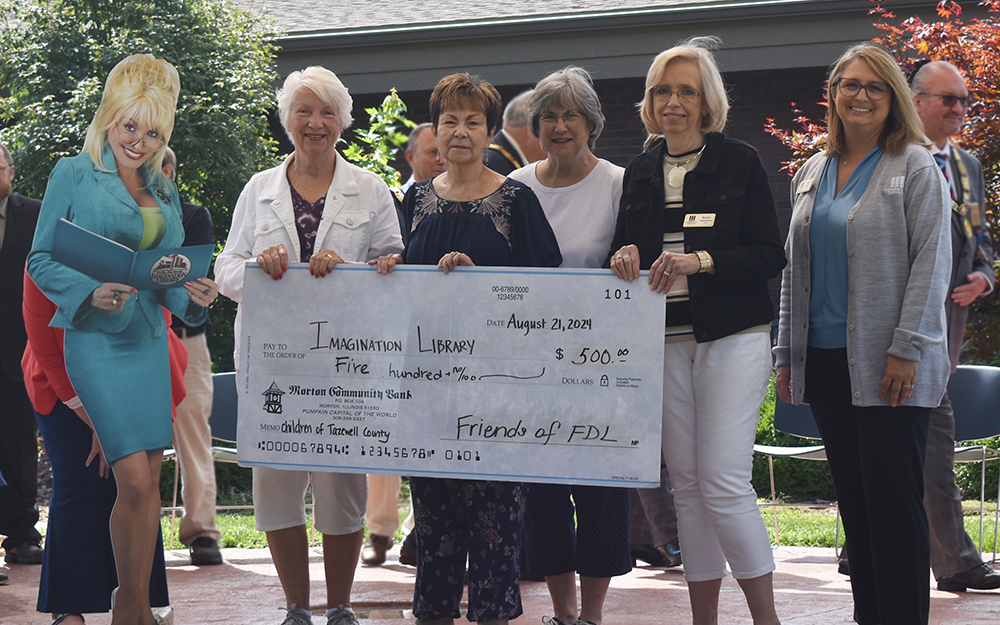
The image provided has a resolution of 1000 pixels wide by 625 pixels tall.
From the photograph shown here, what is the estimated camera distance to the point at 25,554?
5742 millimetres

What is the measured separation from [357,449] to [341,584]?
68cm

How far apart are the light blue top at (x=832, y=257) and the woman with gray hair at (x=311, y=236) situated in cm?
159

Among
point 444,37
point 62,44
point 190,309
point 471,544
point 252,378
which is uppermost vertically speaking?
point 444,37

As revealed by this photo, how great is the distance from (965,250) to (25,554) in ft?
17.1

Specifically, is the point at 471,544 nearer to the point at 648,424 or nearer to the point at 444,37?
the point at 648,424

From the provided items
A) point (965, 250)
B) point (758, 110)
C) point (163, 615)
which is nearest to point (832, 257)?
point (965, 250)

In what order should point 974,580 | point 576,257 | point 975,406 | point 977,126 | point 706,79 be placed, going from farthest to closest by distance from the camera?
point 977,126, point 975,406, point 974,580, point 576,257, point 706,79

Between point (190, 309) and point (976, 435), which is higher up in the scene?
point (190, 309)

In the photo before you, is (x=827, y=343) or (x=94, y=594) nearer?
(x=827, y=343)

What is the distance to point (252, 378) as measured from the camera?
3.81 m

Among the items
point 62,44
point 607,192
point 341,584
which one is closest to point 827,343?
point 607,192

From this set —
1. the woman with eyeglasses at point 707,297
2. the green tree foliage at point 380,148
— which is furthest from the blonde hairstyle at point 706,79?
the green tree foliage at point 380,148

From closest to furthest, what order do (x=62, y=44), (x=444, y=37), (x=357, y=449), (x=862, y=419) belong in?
1. (x=862, y=419)
2. (x=357, y=449)
3. (x=62, y=44)
4. (x=444, y=37)

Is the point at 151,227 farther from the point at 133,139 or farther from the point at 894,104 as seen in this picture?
the point at 894,104
